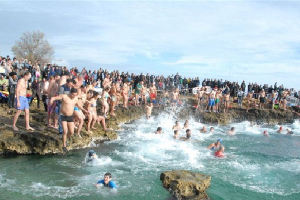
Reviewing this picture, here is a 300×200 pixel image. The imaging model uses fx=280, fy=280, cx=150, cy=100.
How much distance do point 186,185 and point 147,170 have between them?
251cm

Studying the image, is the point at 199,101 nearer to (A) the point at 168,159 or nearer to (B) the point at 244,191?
(A) the point at 168,159

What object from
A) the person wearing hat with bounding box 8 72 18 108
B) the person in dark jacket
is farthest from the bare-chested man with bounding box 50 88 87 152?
the person in dark jacket

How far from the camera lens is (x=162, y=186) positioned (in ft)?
26.1

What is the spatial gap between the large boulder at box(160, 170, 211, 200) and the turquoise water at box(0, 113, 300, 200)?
0.29 metres

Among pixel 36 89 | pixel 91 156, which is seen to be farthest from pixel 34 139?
pixel 36 89

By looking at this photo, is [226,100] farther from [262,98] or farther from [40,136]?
[40,136]

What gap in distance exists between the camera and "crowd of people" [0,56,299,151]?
9.25 metres

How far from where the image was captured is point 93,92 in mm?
12047

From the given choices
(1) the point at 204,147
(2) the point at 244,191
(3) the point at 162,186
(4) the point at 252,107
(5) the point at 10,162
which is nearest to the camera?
(3) the point at 162,186

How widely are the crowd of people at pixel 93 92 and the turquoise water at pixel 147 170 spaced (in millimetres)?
1208

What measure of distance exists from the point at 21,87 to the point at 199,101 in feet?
53.9

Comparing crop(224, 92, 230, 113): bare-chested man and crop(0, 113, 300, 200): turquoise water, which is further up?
crop(224, 92, 230, 113): bare-chested man

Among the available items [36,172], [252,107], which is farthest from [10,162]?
[252,107]

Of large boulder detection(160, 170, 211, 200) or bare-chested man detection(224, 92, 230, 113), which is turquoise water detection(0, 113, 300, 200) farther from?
bare-chested man detection(224, 92, 230, 113)
